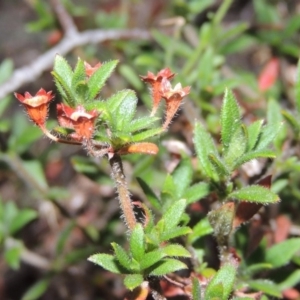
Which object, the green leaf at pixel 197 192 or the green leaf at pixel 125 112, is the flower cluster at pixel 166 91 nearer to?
the green leaf at pixel 125 112

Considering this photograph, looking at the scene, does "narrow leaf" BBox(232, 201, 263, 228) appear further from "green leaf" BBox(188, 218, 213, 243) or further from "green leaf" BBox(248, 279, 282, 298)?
"green leaf" BBox(248, 279, 282, 298)

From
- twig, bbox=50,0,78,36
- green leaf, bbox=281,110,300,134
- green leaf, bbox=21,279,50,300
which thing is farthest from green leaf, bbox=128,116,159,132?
twig, bbox=50,0,78,36

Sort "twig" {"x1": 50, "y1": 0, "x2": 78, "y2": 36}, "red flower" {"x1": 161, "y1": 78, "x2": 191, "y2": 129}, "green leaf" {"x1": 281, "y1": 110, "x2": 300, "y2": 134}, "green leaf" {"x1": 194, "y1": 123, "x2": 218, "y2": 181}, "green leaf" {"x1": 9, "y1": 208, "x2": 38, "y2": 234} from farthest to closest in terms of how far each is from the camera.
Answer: "twig" {"x1": 50, "y1": 0, "x2": 78, "y2": 36}
"green leaf" {"x1": 9, "y1": 208, "x2": 38, "y2": 234}
"green leaf" {"x1": 281, "y1": 110, "x2": 300, "y2": 134}
"green leaf" {"x1": 194, "y1": 123, "x2": 218, "y2": 181}
"red flower" {"x1": 161, "y1": 78, "x2": 191, "y2": 129}

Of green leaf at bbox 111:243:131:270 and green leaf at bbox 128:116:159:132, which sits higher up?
green leaf at bbox 128:116:159:132

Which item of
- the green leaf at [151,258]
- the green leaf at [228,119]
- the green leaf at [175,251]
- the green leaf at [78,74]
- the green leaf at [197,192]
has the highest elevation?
the green leaf at [78,74]

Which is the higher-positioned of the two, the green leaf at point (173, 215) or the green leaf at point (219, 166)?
the green leaf at point (219, 166)

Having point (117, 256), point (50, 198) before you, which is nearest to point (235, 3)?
point (50, 198)

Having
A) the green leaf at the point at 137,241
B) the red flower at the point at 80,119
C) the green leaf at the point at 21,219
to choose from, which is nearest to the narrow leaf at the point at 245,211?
the green leaf at the point at 137,241
